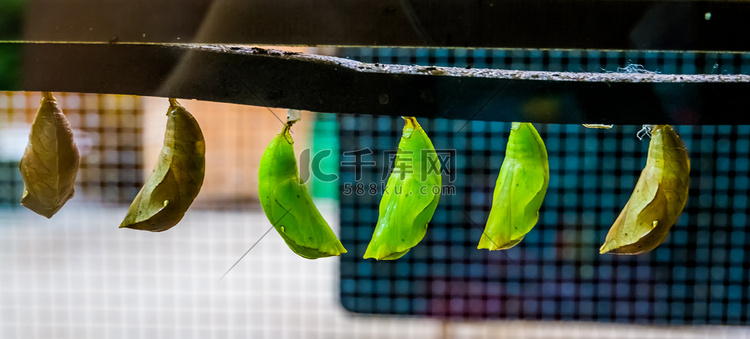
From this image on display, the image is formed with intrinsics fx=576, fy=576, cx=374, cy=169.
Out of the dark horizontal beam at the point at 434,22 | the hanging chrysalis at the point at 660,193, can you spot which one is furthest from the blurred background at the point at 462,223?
the hanging chrysalis at the point at 660,193

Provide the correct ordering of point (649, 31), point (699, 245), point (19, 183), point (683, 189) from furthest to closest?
point (19, 183), point (699, 245), point (683, 189), point (649, 31)

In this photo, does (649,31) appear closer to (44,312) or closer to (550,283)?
(550,283)

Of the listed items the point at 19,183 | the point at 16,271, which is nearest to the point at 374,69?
the point at 19,183

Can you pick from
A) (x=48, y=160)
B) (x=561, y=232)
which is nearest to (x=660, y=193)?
(x=48, y=160)

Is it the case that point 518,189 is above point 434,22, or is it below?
below
